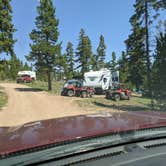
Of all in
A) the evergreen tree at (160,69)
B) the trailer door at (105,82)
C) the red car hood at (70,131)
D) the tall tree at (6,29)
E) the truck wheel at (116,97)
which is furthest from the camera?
the trailer door at (105,82)

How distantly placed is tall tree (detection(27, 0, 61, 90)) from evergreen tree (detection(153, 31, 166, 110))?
2102cm

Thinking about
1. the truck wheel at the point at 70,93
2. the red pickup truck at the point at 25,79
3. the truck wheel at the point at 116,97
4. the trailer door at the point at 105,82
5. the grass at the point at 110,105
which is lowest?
the grass at the point at 110,105

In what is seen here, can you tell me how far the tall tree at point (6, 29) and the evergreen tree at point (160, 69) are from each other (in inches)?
552

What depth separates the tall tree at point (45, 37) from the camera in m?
46.7

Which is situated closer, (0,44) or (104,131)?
(104,131)

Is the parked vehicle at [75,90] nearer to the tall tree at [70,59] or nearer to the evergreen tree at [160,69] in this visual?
the evergreen tree at [160,69]

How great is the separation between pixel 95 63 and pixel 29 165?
80071mm

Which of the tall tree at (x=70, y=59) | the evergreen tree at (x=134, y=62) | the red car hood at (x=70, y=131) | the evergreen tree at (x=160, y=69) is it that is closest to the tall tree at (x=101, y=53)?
the tall tree at (x=70, y=59)

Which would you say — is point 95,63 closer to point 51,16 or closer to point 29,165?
point 51,16

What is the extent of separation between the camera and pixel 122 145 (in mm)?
2393

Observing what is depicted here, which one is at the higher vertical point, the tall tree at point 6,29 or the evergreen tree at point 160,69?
the tall tree at point 6,29

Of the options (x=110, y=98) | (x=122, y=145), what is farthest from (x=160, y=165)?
(x=110, y=98)

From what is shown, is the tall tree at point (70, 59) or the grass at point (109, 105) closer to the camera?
the grass at point (109, 105)

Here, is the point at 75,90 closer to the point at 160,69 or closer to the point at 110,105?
the point at 110,105
